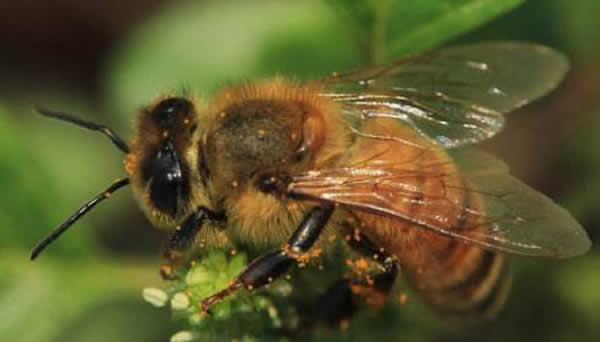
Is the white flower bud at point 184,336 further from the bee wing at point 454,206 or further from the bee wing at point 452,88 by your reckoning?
the bee wing at point 452,88

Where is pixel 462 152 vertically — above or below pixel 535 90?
below

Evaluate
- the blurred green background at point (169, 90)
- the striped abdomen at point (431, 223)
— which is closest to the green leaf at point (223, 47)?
the blurred green background at point (169, 90)

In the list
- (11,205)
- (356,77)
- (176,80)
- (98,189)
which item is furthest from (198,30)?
(356,77)

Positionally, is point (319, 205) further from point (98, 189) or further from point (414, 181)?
point (98, 189)

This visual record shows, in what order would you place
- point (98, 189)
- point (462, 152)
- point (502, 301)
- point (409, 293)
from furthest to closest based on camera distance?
point (98, 189), point (409, 293), point (502, 301), point (462, 152)

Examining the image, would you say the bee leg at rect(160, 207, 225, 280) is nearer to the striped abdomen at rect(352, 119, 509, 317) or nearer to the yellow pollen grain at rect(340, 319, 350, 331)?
the striped abdomen at rect(352, 119, 509, 317)

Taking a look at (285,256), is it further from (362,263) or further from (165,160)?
(165,160)

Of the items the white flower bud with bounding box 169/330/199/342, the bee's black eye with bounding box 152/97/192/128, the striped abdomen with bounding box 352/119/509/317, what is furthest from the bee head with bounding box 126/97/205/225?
the striped abdomen with bounding box 352/119/509/317
